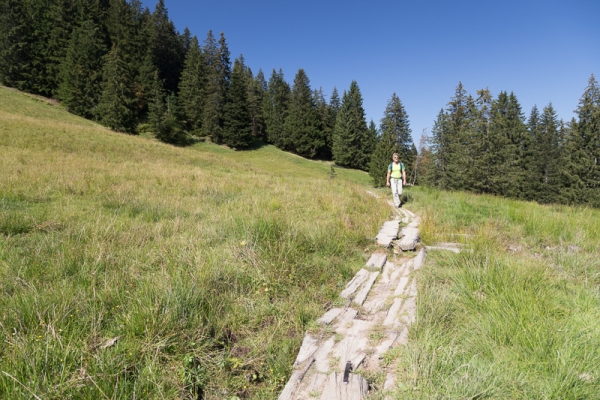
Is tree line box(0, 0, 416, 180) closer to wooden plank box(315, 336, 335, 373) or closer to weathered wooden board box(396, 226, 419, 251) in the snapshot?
weathered wooden board box(396, 226, 419, 251)

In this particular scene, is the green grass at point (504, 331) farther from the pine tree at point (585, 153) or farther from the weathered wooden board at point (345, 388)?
the pine tree at point (585, 153)

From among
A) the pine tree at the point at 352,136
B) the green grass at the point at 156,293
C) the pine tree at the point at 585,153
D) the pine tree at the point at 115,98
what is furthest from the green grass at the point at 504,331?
the pine tree at the point at 352,136

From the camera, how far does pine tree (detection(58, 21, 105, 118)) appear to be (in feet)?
125

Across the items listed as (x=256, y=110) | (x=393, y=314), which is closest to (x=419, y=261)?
(x=393, y=314)

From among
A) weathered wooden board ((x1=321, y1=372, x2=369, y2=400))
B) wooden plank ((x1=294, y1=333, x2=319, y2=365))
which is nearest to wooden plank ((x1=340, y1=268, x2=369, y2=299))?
wooden plank ((x1=294, y1=333, x2=319, y2=365))

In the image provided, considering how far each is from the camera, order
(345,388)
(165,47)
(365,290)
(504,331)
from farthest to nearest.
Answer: (165,47)
(365,290)
(504,331)
(345,388)

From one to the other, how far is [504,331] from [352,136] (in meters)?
53.3

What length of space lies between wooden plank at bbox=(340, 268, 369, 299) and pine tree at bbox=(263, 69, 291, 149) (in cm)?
5365

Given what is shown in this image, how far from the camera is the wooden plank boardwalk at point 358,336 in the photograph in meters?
2.17

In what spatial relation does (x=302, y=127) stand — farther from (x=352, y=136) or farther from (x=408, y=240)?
(x=408, y=240)

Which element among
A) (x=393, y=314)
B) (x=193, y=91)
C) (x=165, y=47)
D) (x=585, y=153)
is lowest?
(x=393, y=314)

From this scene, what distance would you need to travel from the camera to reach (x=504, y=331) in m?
2.43

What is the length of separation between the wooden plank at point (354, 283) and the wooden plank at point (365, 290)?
8 centimetres

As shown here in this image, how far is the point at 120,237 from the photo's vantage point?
4.49 meters
